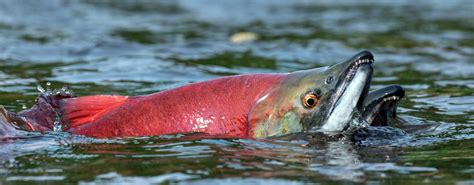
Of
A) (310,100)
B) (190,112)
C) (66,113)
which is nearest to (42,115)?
(66,113)

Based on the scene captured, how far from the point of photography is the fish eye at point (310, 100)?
5.92 m

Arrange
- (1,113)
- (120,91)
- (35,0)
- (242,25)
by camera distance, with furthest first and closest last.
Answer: (35,0)
(242,25)
(120,91)
(1,113)

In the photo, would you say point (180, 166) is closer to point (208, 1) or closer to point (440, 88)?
point (440, 88)

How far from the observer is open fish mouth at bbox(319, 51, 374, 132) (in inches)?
232

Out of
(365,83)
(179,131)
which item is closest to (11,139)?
(179,131)

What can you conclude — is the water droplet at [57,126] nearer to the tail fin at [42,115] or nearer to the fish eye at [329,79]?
the tail fin at [42,115]

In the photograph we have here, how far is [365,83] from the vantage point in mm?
5883

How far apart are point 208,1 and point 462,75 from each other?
9521mm

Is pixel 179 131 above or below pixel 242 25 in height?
below

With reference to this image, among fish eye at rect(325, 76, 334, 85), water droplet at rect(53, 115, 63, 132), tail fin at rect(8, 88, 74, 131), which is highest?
fish eye at rect(325, 76, 334, 85)

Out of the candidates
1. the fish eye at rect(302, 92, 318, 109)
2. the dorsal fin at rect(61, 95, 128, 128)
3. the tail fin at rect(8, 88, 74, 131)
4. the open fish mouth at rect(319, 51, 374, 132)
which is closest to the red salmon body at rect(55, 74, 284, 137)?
the dorsal fin at rect(61, 95, 128, 128)

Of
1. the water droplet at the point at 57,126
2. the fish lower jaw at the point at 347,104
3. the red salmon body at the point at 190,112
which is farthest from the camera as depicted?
the water droplet at the point at 57,126

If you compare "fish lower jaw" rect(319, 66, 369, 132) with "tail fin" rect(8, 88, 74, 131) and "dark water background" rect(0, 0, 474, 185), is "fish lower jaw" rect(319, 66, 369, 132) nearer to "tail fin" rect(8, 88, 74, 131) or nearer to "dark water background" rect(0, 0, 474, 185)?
"dark water background" rect(0, 0, 474, 185)

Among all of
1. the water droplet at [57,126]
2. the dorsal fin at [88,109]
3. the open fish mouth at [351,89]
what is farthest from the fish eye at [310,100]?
the water droplet at [57,126]
